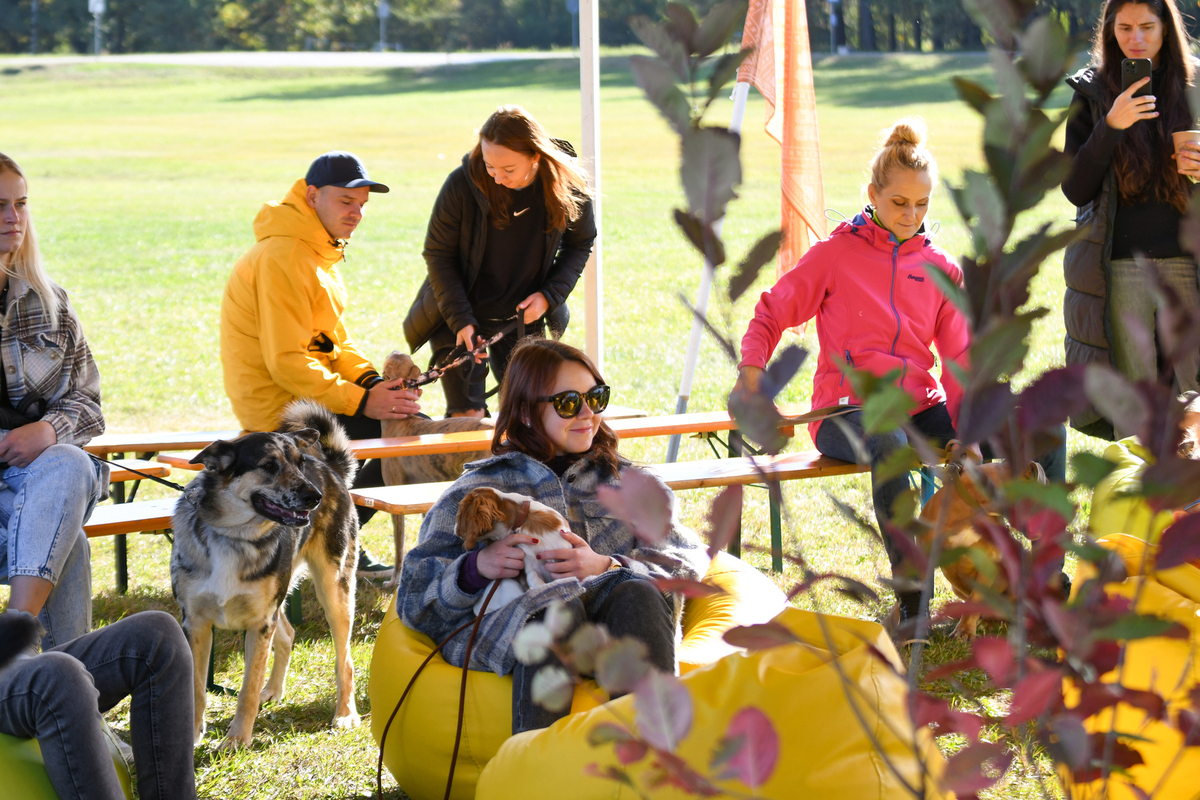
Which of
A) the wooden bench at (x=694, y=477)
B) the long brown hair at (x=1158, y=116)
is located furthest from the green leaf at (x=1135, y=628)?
the long brown hair at (x=1158, y=116)

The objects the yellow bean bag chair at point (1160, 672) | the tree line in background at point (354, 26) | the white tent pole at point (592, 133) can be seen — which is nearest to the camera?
the yellow bean bag chair at point (1160, 672)

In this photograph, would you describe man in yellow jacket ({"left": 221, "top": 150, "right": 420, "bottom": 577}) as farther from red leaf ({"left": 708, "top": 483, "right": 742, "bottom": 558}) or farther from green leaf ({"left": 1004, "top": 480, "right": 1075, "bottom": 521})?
green leaf ({"left": 1004, "top": 480, "right": 1075, "bottom": 521})

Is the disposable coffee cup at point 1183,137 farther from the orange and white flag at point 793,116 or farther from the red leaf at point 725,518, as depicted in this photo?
the red leaf at point 725,518

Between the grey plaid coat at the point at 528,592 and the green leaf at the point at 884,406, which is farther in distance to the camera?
the grey plaid coat at the point at 528,592

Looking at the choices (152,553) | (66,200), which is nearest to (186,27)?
(66,200)

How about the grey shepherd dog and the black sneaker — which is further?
the black sneaker

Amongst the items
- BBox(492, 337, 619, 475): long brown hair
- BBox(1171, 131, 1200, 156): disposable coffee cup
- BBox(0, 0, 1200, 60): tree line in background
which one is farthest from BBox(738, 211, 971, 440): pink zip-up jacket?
BBox(0, 0, 1200, 60): tree line in background

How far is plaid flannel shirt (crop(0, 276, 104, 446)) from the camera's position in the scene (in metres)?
3.33

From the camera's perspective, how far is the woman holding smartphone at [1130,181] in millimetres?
4016

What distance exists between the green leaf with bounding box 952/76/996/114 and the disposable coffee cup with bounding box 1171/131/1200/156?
3.56 metres

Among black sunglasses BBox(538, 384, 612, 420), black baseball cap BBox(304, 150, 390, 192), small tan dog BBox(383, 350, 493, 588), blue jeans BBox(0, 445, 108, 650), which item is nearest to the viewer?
black sunglasses BBox(538, 384, 612, 420)

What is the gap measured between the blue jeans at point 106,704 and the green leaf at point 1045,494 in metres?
1.96

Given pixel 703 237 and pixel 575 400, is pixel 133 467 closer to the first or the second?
pixel 575 400

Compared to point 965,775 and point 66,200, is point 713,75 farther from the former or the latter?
point 66,200
